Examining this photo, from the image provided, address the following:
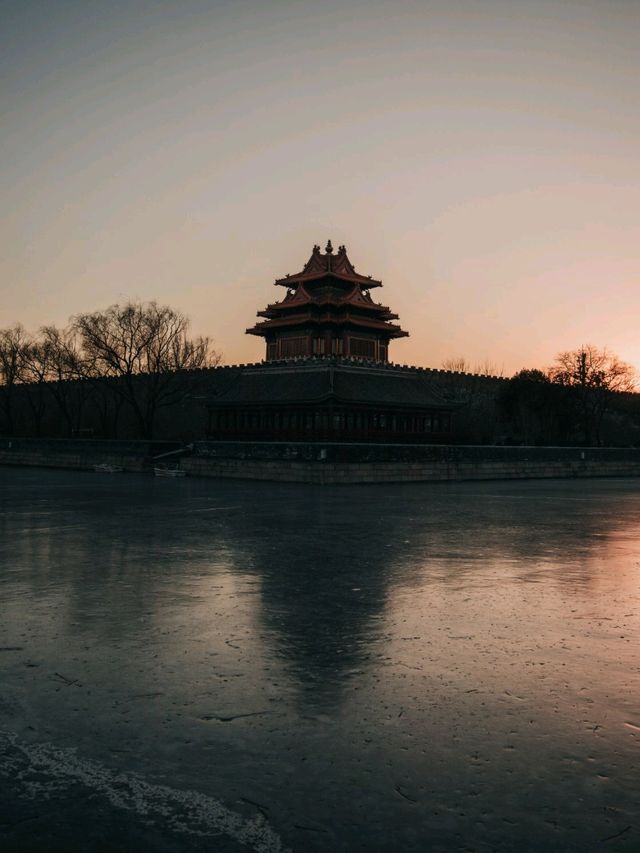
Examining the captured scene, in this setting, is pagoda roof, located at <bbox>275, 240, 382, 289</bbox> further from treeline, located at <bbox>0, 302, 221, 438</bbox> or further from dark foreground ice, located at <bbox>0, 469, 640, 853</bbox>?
dark foreground ice, located at <bbox>0, 469, 640, 853</bbox>

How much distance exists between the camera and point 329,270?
2080 inches

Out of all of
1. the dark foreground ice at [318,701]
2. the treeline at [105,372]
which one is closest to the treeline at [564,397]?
the treeline at [105,372]

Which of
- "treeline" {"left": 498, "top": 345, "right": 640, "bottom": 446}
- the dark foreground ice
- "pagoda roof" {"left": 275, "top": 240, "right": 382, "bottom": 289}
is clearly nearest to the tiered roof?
"pagoda roof" {"left": 275, "top": 240, "right": 382, "bottom": 289}

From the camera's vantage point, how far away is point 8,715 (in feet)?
17.0

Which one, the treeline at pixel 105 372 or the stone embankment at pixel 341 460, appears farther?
the treeline at pixel 105 372

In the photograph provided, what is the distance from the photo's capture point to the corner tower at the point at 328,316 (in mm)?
52125

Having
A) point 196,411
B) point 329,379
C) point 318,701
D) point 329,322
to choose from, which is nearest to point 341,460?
point 329,379

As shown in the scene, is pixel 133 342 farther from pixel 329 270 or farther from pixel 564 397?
pixel 564 397

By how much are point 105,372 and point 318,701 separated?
164ft

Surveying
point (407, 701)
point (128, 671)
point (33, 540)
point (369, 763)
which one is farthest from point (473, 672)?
point (33, 540)

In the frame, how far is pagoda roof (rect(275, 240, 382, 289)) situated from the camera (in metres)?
53.1

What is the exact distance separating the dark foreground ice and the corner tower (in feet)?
132

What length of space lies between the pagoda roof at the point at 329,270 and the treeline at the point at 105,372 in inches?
350

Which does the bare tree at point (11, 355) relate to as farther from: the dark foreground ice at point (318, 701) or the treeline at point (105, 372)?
the dark foreground ice at point (318, 701)
